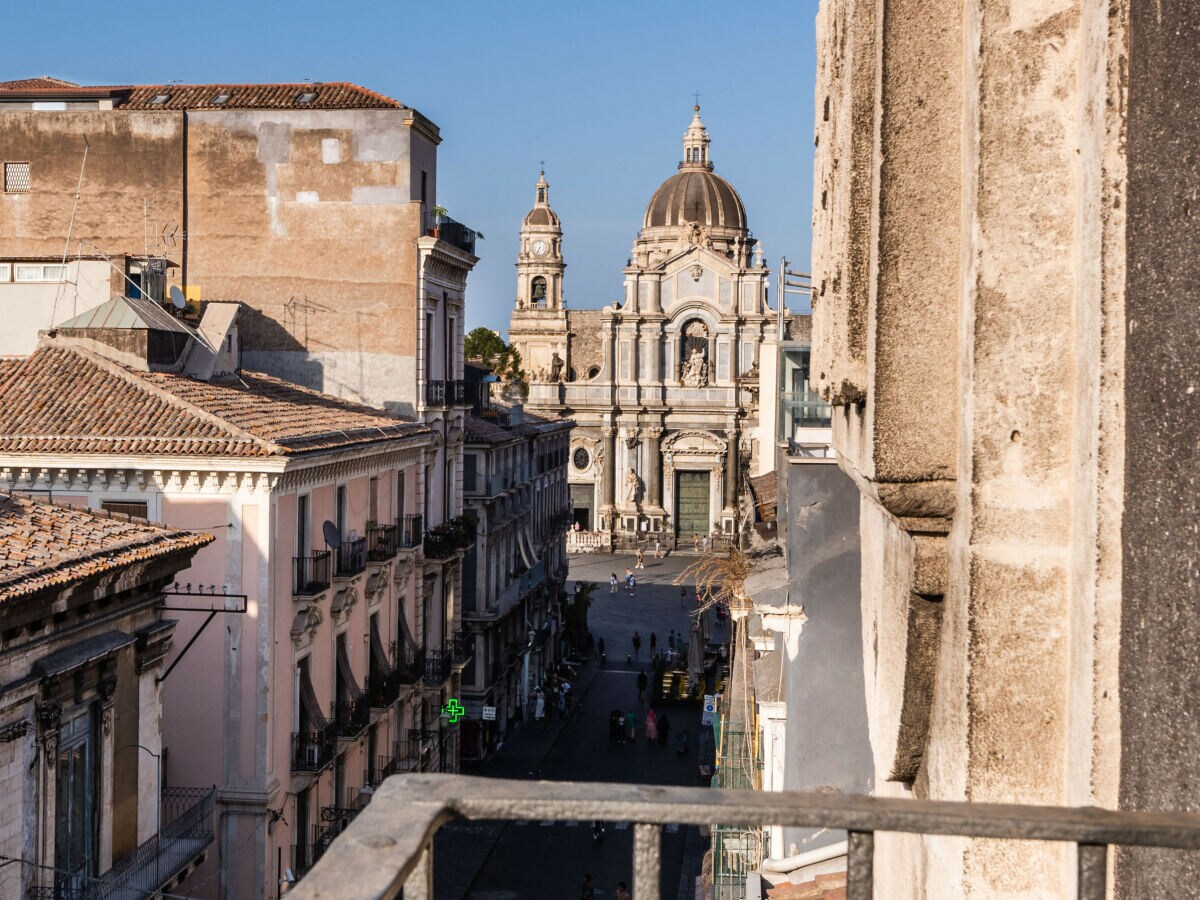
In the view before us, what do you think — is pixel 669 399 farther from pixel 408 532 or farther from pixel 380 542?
pixel 380 542

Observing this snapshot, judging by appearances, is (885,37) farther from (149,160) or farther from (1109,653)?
(149,160)

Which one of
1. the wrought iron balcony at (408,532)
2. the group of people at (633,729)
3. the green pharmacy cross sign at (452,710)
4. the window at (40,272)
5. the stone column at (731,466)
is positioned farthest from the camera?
the stone column at (731,466)

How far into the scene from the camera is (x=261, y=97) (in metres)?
30.2

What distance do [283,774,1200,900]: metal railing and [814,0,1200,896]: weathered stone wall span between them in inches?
20.3

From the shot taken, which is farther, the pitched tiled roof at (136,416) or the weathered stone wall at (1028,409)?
the pitched tiled roof at (136,416)

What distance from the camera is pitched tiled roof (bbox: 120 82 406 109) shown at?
2977 cm

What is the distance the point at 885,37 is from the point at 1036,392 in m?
1.21

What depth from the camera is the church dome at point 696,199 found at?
289 feet

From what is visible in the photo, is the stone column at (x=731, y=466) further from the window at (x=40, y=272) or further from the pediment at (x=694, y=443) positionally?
the window at (x=40, y=272)

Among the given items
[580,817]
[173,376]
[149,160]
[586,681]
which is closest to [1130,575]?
[580,817]

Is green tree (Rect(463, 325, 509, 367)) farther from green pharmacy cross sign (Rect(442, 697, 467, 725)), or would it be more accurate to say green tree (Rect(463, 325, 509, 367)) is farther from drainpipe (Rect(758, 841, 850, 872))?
drainpipe (Rect(758, 841, 850, 872))

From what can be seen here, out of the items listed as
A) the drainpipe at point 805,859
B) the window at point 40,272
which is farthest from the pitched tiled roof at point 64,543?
the window at point 40,272

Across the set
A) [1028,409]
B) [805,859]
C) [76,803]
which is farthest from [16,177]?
[1028,409]

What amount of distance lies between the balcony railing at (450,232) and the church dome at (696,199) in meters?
55.2
